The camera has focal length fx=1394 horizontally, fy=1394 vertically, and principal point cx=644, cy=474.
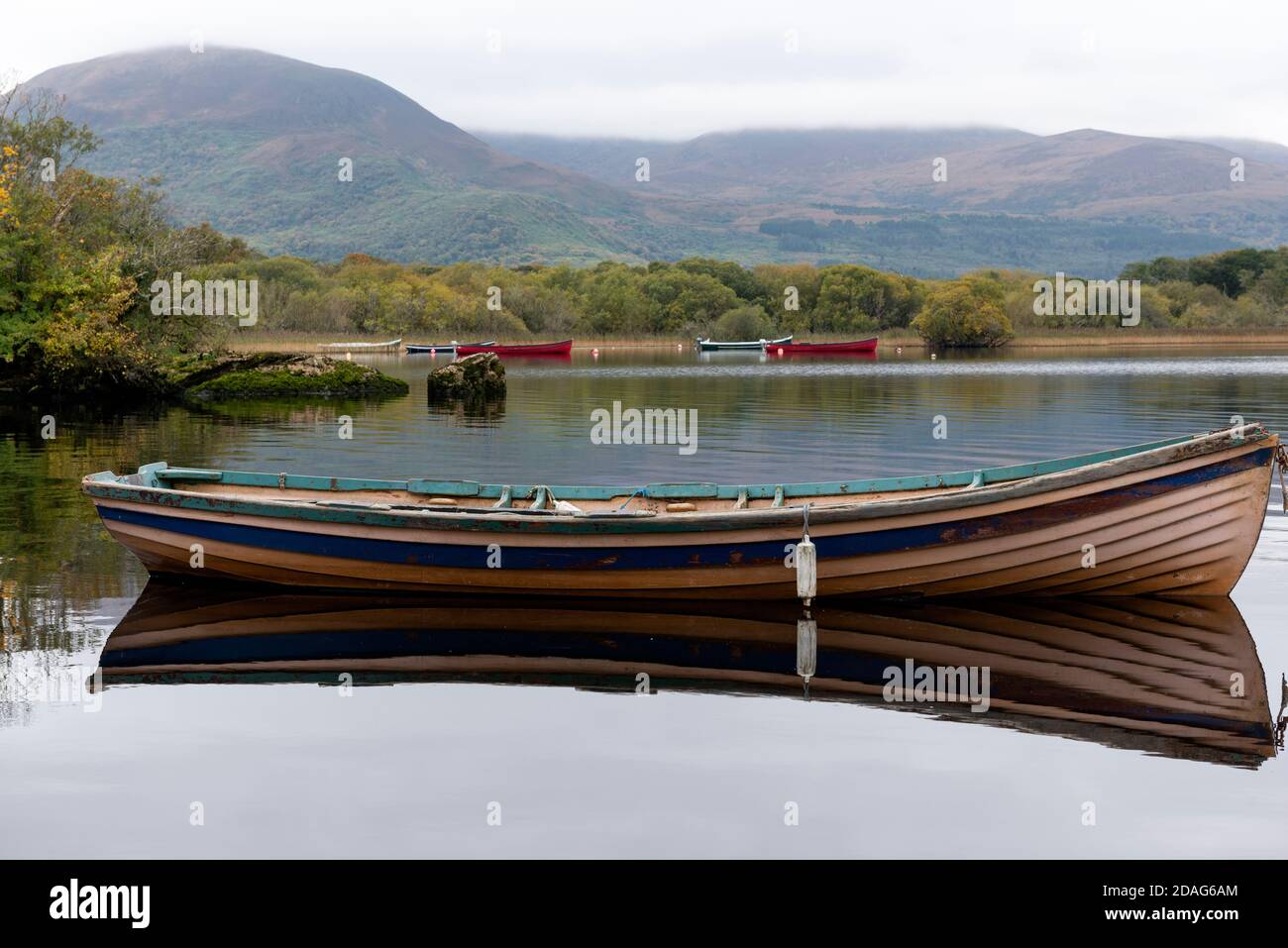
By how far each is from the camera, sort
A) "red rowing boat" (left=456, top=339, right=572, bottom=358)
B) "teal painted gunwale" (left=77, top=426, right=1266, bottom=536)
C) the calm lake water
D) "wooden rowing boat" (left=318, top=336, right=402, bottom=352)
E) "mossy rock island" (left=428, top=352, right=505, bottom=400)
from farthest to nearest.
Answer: "red rowing boat" (left=456, top=339, right=572, bottom=358) < "wooden rowing boat" (left=318, top=336, right=402, bottom=352) < "mossy rock island" (left=428, top=352, right=505, bottom=400) < "teal painted gunwale" (left=77, top=426, right=1266, bottom=536) < the calm lake water

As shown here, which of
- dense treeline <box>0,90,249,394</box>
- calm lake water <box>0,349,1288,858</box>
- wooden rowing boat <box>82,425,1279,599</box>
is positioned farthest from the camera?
dense treeline <box>0,90,249,394</box>

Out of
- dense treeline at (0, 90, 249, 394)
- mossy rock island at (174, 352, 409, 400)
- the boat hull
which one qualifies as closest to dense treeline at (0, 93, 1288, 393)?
dense treeline at (0, 90, 249, 394)

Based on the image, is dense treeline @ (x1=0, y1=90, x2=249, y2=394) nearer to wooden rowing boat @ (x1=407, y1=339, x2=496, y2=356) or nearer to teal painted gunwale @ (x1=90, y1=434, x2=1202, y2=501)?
teal painted gunwale @ (x1=90, y1=434, x2=1202, y2=501)

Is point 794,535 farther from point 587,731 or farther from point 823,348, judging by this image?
point 823,348

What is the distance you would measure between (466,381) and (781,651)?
141 ft

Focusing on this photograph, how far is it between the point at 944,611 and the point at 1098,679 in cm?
354

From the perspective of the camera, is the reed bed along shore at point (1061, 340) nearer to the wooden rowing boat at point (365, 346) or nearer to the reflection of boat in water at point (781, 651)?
the wooden rowing boat at point (365, 346)

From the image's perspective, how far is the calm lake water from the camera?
9.95m

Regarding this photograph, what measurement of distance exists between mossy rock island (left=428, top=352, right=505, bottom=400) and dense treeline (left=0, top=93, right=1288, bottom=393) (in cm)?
923

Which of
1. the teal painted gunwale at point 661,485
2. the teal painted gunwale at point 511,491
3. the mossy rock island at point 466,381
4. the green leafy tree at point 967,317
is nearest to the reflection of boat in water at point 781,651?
the teal painted gunwale at point 511,491

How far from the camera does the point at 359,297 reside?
504ft

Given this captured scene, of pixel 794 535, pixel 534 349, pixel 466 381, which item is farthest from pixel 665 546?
pixel 534 349

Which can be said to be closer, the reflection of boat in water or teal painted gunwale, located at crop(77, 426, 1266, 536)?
the reflection of boat in water
